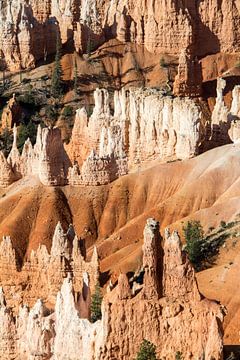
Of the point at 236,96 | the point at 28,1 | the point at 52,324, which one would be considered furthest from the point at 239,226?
the point at 28,1

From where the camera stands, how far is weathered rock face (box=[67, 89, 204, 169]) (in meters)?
108

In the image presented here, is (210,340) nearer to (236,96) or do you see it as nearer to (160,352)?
(160,352)

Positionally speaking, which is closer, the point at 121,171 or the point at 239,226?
the point at 239,226

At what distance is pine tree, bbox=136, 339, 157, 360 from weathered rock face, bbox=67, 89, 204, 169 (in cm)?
5073

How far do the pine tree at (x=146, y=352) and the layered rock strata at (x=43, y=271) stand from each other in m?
12.5

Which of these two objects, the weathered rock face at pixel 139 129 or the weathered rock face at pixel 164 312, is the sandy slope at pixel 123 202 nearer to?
the weathered rock face at pixel 139 129

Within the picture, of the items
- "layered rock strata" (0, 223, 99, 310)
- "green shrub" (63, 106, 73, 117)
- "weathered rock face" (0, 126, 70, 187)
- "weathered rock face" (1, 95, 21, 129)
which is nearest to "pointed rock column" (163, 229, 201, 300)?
"layered rock strata" (0, 223, 99, 310)

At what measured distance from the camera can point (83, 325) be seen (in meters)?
59.7

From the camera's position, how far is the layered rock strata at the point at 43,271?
2884 inches

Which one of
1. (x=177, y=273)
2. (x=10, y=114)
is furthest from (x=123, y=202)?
(x=10, y=114)

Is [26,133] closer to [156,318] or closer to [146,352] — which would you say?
[156,318]

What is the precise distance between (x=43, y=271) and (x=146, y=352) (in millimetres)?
19312

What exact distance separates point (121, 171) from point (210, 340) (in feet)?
170

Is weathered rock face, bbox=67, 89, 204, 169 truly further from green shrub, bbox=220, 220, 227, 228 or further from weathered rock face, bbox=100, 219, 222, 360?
weathered rock face, bbox=100, 219, 222, 360
